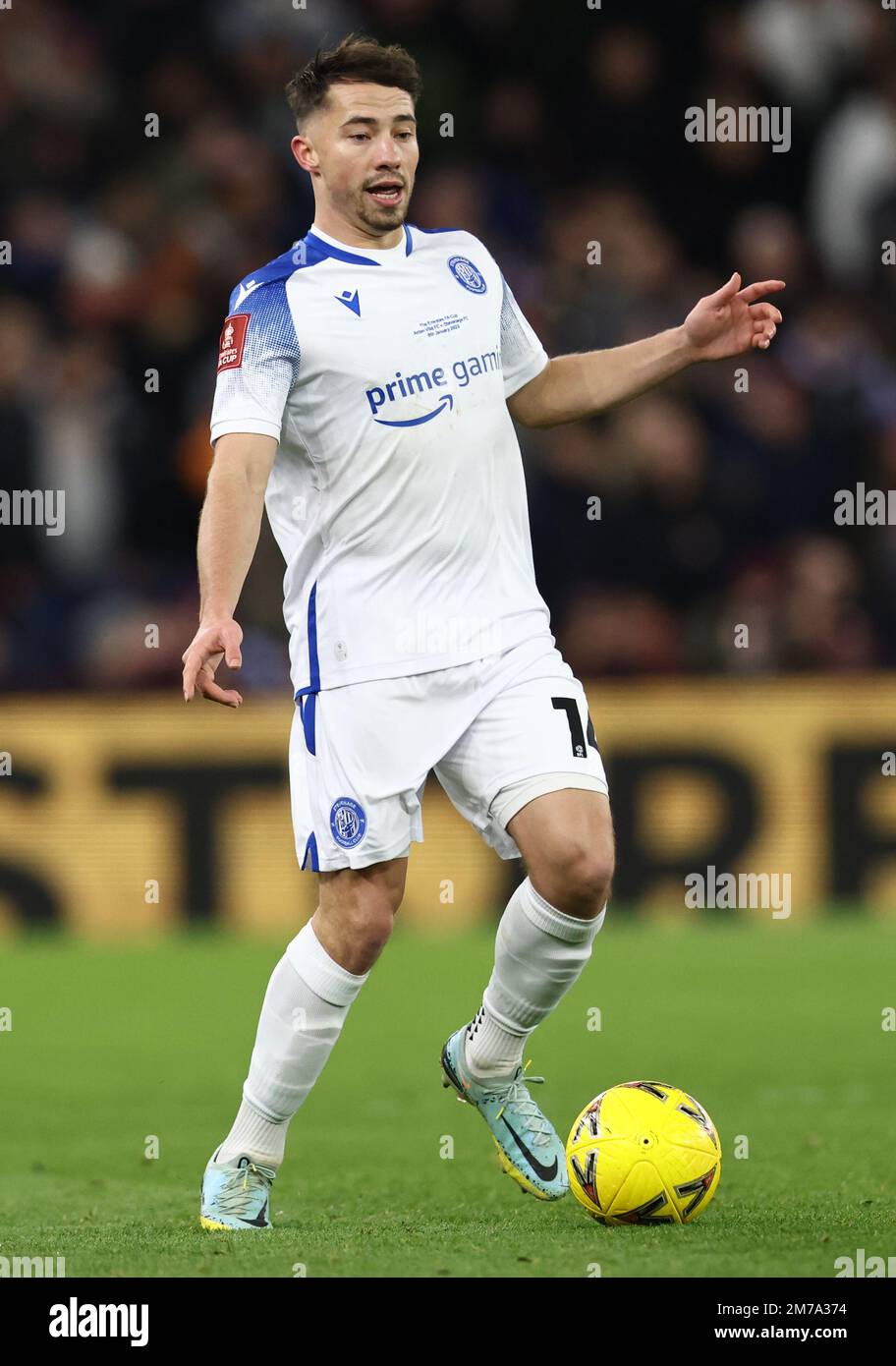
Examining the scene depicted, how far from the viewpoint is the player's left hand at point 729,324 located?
17.4 ft

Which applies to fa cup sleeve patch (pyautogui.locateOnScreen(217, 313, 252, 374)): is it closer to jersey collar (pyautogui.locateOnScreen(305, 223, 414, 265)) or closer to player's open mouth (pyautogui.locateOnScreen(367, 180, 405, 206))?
jersey collar (pyautogui.locateOnScreen(305, 223, 414, 265))

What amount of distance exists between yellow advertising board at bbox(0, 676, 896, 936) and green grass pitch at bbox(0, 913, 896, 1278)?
0.24 m

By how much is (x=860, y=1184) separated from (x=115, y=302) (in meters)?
8.29

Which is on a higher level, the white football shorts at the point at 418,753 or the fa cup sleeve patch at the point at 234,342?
the fa cup sleeve patch at the point at 234,342

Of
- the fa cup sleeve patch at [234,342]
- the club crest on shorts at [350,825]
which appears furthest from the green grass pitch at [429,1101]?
the fa cup sleeve patch at [234,342]

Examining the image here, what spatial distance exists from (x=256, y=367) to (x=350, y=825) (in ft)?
3.33

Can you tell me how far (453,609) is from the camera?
16.6ft

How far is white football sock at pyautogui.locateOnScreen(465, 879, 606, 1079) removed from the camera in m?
4.99

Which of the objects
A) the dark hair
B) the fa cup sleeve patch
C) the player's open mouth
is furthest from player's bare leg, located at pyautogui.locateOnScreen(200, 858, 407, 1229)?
the dark hair

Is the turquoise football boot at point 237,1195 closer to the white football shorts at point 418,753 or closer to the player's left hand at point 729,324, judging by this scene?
the white football shorts at point 418,753

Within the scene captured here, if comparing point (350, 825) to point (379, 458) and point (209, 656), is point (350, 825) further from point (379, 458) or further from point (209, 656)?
point (379, 458)

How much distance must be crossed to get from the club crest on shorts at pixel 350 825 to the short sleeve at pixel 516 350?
113 cm

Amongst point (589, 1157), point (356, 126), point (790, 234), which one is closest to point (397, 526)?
point (356, 126)
